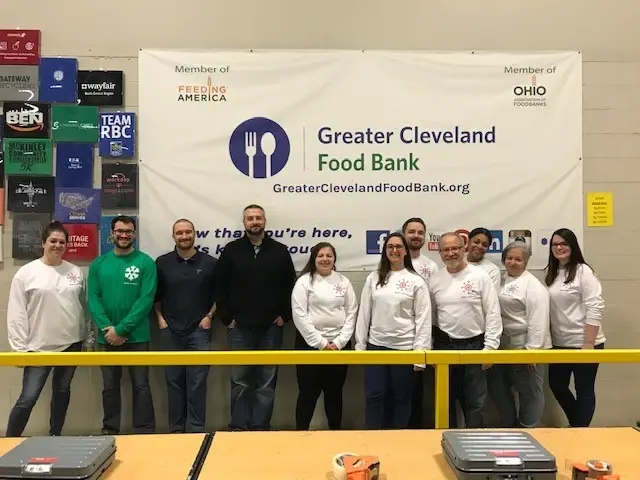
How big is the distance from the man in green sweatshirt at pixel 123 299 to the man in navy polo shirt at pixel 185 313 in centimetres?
12

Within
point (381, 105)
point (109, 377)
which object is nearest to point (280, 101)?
point (381, 105)

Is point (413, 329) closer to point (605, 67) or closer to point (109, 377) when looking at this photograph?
point (109, 377)

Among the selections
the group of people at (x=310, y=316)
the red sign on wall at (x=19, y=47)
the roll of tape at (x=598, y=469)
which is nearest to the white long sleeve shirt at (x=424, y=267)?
the group of people at (x=310, y=316)

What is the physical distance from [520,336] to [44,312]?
3.17 meters

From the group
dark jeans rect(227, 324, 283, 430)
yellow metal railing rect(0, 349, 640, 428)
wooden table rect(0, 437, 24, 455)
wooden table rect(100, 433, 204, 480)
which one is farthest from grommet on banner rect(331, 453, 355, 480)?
dark jeans rect(227, 324, 283, 430)

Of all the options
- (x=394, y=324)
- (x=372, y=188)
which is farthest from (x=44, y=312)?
(x=372, y=188)

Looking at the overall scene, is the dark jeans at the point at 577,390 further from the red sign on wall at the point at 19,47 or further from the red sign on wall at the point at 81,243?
the red sign on wall at the point at 19,47

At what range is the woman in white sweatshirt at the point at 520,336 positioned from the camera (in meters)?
3.45

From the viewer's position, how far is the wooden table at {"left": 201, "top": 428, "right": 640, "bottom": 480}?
1.62 m

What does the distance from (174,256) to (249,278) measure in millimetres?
579

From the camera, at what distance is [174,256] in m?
3.74

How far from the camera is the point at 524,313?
3.53 m

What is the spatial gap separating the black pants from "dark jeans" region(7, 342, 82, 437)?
156cm

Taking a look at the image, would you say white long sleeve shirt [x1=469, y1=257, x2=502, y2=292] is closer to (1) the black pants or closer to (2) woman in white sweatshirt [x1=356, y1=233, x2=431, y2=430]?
(2) woman in white sweatshirt [x1=356, y1=233, x2=431, y2=430]
